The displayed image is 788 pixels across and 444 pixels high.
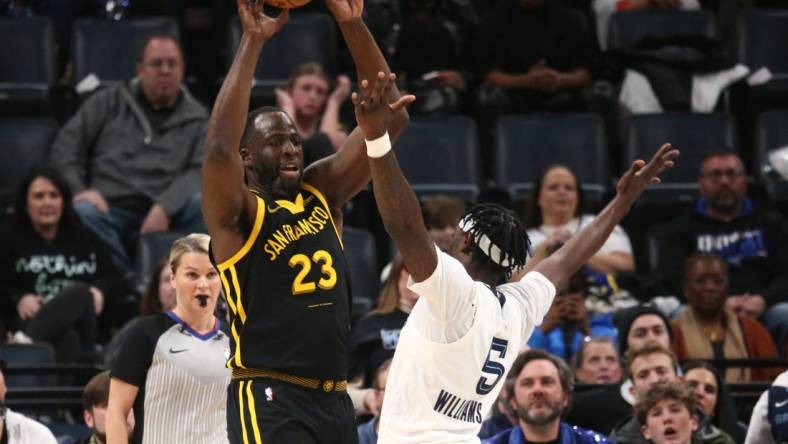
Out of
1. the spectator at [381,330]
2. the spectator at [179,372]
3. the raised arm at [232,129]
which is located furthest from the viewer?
the spectator at [381,330]

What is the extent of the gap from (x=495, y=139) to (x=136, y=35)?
8.69 feet

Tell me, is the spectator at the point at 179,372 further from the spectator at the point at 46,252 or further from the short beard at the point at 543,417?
the spectator at the point at 46,252

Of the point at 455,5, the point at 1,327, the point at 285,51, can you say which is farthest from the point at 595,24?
the point at 1,327

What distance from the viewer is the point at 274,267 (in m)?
5.71

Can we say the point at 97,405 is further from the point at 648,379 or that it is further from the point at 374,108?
the point at 374,108

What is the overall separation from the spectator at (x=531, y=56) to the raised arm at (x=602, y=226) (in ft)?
18.6

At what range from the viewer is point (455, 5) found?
12172mm

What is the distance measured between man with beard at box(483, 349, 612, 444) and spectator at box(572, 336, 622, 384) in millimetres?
991

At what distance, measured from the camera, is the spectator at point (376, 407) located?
7875 millimetres

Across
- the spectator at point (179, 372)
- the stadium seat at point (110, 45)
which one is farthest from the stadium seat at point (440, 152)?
the spectator at point (179, 372)

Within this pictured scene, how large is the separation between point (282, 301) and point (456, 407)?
31.5 inches

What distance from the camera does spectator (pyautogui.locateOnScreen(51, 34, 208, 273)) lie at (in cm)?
1055

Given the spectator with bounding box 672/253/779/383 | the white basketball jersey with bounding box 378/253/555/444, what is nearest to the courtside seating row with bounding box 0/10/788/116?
the spectator with bounding box 672/253/779/383

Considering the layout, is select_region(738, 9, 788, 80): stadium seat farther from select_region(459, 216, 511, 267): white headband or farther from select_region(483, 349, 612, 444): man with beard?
select_region(459, 216, 511, 267): white headband
